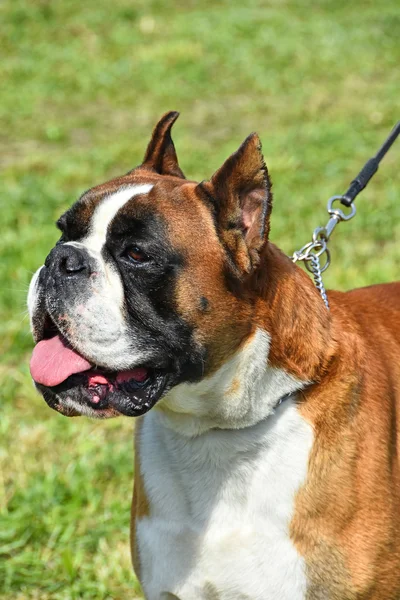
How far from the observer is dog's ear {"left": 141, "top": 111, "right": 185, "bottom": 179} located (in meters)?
3.10

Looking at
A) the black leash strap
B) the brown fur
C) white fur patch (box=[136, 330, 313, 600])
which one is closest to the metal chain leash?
the black leash strap

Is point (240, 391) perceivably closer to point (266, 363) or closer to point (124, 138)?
point (266, 363)

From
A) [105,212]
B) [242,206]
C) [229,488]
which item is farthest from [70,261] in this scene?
[229,488]

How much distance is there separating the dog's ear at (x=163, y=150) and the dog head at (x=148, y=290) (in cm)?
40

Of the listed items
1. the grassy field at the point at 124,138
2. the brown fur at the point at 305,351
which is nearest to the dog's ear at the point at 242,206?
the brown fur at the point at 305,351

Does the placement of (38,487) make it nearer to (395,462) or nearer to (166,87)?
(395,462)

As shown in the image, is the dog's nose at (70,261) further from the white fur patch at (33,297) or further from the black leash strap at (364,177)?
the black leash strap at (364,177)

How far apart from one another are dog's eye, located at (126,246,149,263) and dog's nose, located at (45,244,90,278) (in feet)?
0.43

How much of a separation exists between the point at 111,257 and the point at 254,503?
904 mm

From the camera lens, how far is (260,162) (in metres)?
2.60

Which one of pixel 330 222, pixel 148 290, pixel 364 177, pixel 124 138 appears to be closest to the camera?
pixel 148 290

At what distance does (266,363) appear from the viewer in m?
2.70

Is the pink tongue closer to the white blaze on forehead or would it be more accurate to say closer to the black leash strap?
the white blaze on forehead

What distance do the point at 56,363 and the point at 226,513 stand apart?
28.9 inches
